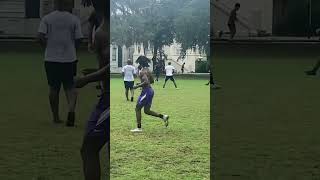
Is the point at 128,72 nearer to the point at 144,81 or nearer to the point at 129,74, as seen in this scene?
the point at 129,74

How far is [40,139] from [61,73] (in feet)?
5.20

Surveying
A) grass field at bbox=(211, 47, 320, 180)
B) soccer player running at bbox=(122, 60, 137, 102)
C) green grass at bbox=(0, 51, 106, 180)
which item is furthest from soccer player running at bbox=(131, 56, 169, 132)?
soccer player running at bbox=(122, 60, 137, 102)

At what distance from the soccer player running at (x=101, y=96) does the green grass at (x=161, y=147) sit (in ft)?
1.52

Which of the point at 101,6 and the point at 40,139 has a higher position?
the point at 101,6

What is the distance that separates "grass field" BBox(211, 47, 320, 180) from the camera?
382cm

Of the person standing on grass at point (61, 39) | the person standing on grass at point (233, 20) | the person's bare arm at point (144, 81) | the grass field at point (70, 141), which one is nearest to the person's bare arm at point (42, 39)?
the person standing on grass at point (61, 39)

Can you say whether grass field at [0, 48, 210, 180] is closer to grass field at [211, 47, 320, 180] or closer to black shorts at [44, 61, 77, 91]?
black shorts at [44, 61, 77, 91]

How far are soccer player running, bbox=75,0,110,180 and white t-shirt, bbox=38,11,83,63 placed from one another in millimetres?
118

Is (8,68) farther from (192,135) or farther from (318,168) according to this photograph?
(318,168)

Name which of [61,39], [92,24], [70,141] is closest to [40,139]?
[70,141]

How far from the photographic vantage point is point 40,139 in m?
3.85

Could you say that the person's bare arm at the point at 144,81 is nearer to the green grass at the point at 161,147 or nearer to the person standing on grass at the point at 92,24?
the green grass at the point at 161,147

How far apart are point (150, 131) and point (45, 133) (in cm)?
211

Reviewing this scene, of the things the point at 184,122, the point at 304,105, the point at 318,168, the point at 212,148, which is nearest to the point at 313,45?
the point at 304,105
